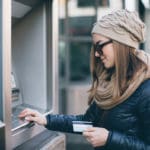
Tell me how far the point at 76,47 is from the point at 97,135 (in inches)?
243

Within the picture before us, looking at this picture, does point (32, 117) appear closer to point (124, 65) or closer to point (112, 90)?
point (112, 90)

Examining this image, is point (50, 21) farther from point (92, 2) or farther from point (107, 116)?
point (92, 2)

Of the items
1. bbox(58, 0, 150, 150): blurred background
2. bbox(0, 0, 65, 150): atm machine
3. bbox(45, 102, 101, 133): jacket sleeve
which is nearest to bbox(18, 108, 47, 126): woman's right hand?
bbox(45, 102, 101, 133): jacket sleeve

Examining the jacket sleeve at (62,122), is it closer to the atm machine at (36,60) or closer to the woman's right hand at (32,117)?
the woman's right hand at (32,117)

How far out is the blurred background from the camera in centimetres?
773

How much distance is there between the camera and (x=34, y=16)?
334 centimetres

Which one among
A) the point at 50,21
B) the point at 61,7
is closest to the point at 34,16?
the point at 50,21

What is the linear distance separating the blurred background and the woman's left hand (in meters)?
4.98

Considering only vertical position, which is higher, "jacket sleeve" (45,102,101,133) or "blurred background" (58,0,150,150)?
"blurred background" (58,0,150,150)

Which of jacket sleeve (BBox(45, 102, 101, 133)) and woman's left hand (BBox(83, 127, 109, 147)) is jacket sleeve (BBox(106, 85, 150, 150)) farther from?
jacket sleeve (BBox(45, 102, 101, 133))

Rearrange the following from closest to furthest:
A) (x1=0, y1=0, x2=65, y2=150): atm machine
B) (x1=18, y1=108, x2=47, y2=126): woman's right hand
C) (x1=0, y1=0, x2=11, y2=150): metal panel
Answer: (x1=0, y1=0, x2=11, y2=150): metal panel, (x1=18, y1=108, x2=47, y2=126): woman's right hand, (x1=0, y1=0, x2=65, y2=150): atm machine

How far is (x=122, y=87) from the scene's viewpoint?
8.23 ft

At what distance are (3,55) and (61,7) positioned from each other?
5.57 m

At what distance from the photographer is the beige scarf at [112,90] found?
248 centimetres
